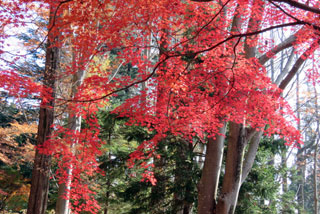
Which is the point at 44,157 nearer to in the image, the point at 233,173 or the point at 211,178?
the point at 211,178

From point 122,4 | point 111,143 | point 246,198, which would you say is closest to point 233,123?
point 246,198

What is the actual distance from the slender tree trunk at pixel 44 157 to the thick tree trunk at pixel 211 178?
119 inches

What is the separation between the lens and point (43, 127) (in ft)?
18.9

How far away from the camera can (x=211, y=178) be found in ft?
19.1

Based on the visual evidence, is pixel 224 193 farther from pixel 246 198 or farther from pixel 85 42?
pixel 85 42

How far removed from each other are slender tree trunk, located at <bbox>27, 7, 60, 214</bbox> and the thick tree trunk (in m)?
3.01

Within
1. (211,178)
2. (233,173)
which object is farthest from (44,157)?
(233,173)

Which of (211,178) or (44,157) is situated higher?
(44,157)

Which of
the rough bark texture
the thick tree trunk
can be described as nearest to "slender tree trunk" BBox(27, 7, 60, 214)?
the thick tree trunk

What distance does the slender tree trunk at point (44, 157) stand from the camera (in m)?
5.55

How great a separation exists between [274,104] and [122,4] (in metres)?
4.60

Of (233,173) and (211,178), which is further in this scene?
(211,178)

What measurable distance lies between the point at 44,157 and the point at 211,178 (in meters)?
3.29

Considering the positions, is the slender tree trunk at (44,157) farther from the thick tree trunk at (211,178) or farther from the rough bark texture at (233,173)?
the rough bark texture at (233,173)
